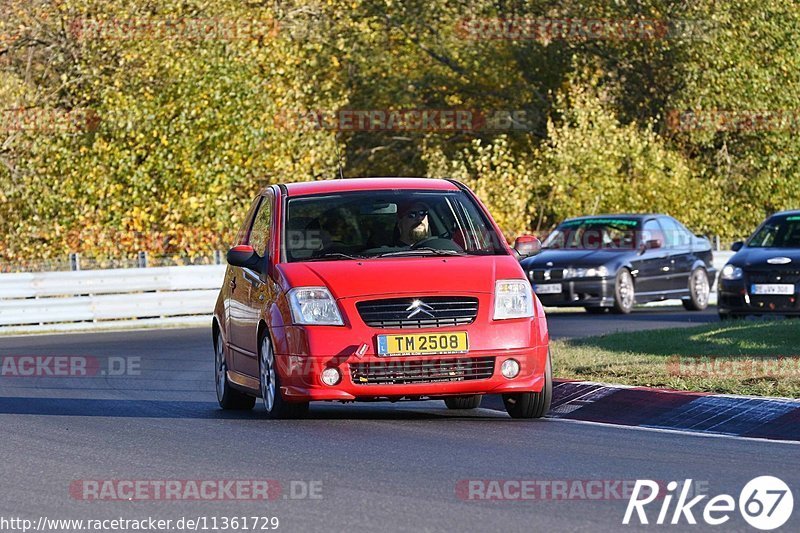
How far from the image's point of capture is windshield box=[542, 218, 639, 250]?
2836cm

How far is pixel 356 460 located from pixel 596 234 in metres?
19.2

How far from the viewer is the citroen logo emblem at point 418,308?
11.4 m

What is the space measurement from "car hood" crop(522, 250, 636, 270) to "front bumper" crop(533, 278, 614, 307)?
0.29m

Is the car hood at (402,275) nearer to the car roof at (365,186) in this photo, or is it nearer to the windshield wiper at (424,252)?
the windshield wiper at (424,252)

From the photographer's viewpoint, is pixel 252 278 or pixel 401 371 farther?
pixel 252 278

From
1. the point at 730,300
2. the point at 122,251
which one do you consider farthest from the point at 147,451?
the point at 122,251

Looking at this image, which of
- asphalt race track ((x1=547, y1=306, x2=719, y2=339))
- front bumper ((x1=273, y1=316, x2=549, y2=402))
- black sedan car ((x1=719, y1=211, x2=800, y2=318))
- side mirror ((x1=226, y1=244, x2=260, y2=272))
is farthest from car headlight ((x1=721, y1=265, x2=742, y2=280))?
front bumper ((x1=273, y1=316, x2=549, y2=402))

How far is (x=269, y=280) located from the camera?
12180mm

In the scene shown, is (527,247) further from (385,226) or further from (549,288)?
(549,288)

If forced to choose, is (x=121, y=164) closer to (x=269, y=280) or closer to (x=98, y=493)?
(x=269, y=280)

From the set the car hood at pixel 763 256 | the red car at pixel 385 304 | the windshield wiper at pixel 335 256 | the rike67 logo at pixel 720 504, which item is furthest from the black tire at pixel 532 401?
the car hood at pixel 763 256

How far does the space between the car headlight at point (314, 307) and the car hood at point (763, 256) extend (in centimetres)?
1208

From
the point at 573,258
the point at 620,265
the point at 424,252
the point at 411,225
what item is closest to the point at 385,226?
the point at 411,225

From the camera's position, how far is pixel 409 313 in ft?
37.3
